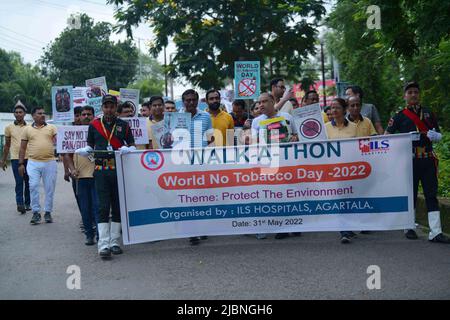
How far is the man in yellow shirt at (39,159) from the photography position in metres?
10.3

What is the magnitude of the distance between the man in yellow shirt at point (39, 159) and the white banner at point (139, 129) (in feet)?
8.76

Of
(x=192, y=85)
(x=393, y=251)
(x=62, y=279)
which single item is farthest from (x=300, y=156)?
(x=192, y=85)

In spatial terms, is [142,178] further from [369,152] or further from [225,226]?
[369,152]

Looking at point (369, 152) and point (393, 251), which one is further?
point (369, 152)

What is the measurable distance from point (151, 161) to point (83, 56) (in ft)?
146

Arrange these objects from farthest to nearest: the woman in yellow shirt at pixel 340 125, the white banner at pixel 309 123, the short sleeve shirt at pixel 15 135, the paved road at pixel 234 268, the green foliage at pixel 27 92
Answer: the green foliage at pixel 27 92
the short sleeve shirt at pixel 15 135
the woman in yellow shirt at pixel 340 125
the white banner at pixel 309 123
the paved road at pixel 234 268

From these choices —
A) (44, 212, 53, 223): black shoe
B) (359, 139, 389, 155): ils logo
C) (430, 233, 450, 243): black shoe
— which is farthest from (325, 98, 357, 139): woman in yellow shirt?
(44, 212, 53, 223): black shoe

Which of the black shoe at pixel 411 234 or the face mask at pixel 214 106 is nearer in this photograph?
the black shoe at pixel 411 234

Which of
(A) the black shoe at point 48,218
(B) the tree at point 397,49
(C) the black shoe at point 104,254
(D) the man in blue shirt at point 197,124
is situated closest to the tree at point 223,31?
(B) the tree at point 397,49

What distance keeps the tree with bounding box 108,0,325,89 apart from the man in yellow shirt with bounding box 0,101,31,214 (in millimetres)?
11178

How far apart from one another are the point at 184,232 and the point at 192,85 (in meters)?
17.4

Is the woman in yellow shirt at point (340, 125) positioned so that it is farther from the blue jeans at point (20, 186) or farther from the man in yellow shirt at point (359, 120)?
the blue jeans at point (20, 186)

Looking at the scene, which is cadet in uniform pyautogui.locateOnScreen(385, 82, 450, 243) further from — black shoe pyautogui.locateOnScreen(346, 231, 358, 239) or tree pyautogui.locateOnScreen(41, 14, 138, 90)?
tree pyautogui.locateOnScreen(41, 14, 138, 90)

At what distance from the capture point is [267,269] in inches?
245
